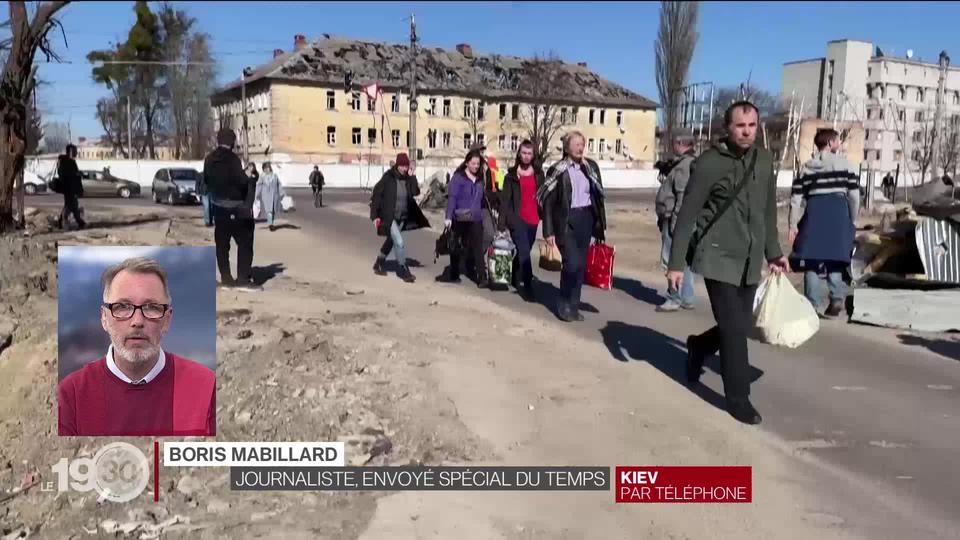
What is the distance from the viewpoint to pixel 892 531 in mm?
3840

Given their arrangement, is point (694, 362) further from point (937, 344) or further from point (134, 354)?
point (134, 354)

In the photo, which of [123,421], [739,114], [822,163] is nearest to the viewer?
[123,421]

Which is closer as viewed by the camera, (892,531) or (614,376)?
(892,531)

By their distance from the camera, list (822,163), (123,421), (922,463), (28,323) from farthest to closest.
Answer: (822,163)
(28,323)
(922,463)
(123,421)

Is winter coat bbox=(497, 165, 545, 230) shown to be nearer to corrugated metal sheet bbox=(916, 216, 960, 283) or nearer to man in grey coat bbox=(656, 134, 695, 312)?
man in grey coat bbox=(656, 134, 695, 312)

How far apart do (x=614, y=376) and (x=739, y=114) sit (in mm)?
2240

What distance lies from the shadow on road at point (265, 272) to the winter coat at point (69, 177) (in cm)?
679

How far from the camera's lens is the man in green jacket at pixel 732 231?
5.14m

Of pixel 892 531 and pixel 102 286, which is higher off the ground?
pixel 102 286

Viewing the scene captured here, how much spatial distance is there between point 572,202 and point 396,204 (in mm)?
3311

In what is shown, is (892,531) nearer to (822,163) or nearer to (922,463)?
(922,463)

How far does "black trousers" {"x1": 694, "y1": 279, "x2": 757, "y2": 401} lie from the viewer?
5195 millimetres

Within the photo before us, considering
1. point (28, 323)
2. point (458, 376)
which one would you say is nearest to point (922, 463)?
Result: point (458, 376)

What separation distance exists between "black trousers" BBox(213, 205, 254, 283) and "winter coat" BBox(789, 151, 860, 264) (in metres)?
6.08
